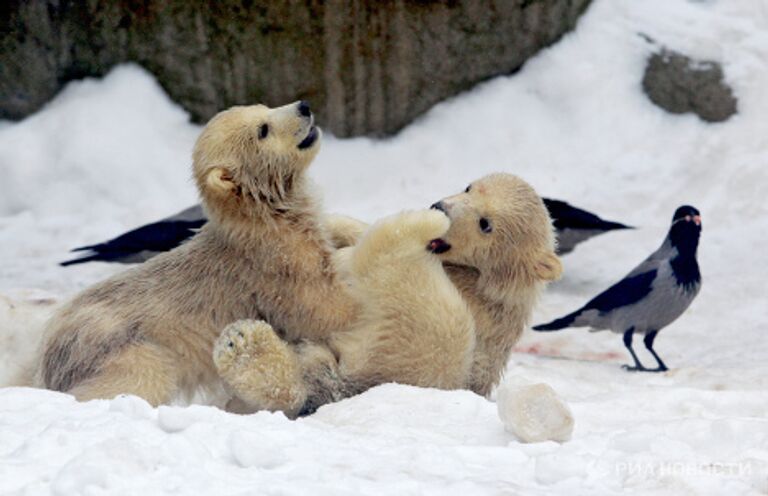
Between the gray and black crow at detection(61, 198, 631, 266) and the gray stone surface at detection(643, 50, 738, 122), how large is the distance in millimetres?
1932

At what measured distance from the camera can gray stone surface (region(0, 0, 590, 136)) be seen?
27.7 feet

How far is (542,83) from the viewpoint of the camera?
8953mm

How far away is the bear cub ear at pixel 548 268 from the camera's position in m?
4.72

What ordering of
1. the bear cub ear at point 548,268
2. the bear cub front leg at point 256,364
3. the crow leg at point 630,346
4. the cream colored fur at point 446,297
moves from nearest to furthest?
the bear cub front leg at point 256,364, the cream colored fur at point 446,297, the bear cub ear at point 548,268, the crow leg at point 630,346

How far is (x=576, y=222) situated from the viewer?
7.35 m

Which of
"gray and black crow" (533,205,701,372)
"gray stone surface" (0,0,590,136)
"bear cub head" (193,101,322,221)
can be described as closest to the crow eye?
"bear cub head" (193,101,322,221)

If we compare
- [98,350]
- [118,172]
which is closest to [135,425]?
[98,350]

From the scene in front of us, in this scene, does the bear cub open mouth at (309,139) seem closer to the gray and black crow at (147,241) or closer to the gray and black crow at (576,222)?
the gray and black crow at (147,241)

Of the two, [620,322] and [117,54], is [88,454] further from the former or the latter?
[117,54]

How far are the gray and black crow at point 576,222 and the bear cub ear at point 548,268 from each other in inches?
98.7

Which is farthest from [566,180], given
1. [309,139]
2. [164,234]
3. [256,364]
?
[256,364]

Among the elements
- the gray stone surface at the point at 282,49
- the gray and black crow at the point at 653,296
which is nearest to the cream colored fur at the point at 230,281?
the gray and black crow at the point at 653,296

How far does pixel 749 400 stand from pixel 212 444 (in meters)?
2.33

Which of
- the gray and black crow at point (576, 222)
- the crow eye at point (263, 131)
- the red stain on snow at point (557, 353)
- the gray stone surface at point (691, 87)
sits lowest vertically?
the red stain on snow at point (557, 353)
